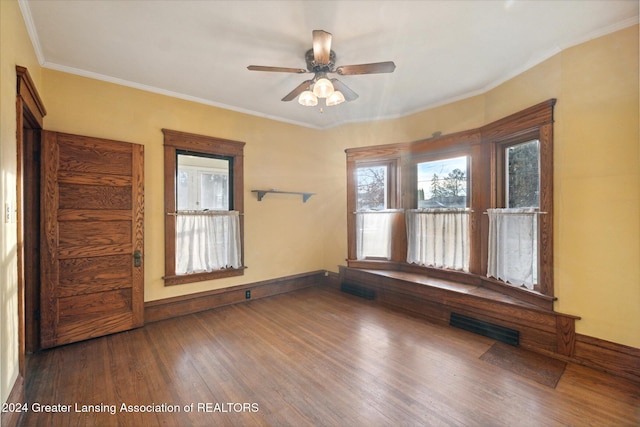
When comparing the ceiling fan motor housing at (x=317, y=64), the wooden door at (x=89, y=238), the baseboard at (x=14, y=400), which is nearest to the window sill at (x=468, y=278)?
the ceiling fan motor housing at (x=317, y=64)

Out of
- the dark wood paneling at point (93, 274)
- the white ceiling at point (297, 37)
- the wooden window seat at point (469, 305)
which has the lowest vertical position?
the wooden window seat at point (469, 305)

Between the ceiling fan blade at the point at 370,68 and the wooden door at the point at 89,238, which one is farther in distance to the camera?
the wooden door at the point at 89,238

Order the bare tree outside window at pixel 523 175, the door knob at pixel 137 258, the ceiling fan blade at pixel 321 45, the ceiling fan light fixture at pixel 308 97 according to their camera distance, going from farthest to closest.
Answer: the door knob at pixel 137 258, the bare tree outside window at pixel 523 175, the ceiling fan light fixture at pixel 308 97, the ceiling fan blade at pixel 321 45

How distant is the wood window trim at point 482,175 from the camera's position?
8.62 feet

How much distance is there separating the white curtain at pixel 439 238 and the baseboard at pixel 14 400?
4076mm

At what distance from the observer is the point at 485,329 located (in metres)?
2.99

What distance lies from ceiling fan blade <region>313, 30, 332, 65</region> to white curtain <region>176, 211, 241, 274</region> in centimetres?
248

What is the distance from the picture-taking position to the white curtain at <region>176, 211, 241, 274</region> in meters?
3.61

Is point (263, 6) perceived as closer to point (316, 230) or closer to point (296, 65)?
point (296, 65)

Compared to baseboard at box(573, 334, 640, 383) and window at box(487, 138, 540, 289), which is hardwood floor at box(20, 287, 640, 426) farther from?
window at box(487, 138, 540, 289)

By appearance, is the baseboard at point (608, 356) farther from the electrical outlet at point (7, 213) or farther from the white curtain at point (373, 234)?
the electrical outlet at point (7, 213)

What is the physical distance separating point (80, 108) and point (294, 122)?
2.77 meters

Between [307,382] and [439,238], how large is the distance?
8.39ft

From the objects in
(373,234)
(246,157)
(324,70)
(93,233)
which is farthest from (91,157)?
(373,234)
